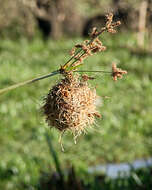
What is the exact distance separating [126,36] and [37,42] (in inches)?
93.2

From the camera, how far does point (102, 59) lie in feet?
29.2

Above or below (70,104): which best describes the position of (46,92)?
above

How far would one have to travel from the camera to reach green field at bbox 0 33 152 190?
505cm

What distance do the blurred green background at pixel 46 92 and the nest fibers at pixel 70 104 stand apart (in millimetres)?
311

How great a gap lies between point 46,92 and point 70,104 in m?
5.11

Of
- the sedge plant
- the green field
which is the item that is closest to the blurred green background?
the green field

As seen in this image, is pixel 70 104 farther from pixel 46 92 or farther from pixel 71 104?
pixel 46 92

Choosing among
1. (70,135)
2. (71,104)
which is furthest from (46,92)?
(71,104)

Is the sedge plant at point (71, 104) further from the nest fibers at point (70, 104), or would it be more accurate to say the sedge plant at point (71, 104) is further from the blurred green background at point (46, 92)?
the blurred green background at point (46, 92)

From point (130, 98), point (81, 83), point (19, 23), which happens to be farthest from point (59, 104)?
point (19, 23)

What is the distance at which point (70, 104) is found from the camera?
2.00 metres

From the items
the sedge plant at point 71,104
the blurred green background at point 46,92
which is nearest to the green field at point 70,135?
the blurred green background at point 46,92

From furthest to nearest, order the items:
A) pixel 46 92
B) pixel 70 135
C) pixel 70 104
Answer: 1. pixel 46 92
2. pixel 70 135
3. pixel 70 104

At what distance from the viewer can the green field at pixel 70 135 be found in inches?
199
